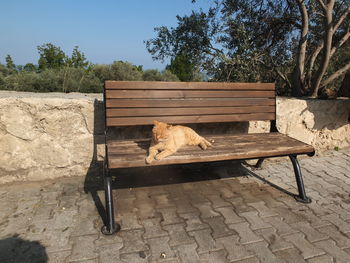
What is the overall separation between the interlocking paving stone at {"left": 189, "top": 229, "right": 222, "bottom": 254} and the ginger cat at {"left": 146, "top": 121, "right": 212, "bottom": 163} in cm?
70

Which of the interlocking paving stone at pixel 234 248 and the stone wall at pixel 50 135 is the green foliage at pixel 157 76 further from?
the interlocking paving stone at pixel 234 248

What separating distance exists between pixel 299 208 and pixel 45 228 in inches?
93.2

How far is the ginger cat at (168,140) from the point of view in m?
2.22

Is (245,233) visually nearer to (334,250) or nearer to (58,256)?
(334,250)

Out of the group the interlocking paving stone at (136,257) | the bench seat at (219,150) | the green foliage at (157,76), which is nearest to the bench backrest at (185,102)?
the bench seat at (219,150)

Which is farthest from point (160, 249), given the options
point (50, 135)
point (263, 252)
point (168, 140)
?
point (50, 135)

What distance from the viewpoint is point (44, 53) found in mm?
10156

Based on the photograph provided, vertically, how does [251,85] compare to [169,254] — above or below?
above

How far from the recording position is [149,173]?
3291 mm

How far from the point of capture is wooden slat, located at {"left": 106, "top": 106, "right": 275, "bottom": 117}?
Answer: 8.94ft

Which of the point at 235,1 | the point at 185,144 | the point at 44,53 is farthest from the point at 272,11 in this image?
the point at 44,53

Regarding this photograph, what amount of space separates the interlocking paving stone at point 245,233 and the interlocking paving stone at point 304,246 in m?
0.25

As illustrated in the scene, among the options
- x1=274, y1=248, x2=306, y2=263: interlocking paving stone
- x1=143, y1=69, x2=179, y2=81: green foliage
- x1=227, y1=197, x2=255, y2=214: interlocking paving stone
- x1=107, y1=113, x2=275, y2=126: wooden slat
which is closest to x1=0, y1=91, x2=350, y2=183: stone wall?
x1=107, y1=113, x2=275, y2=126: wooden slat

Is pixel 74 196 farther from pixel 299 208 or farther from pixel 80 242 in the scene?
pixel 299 208
